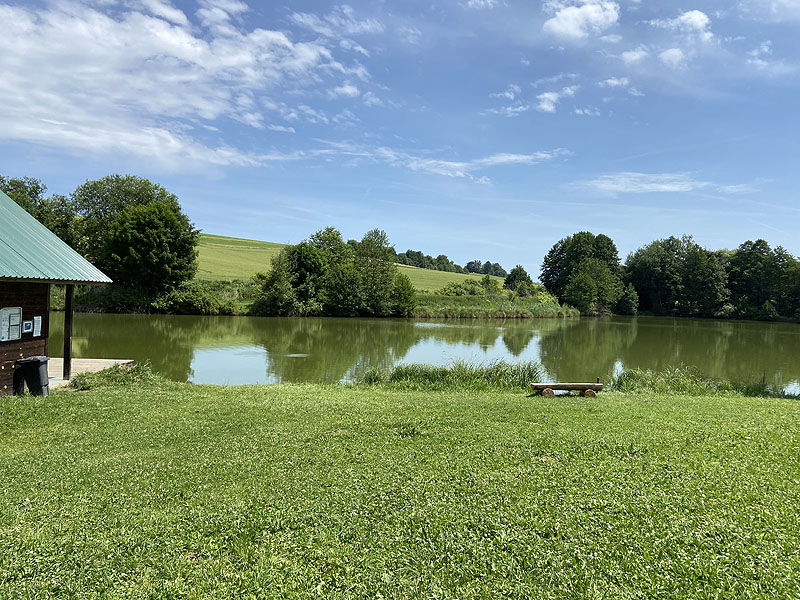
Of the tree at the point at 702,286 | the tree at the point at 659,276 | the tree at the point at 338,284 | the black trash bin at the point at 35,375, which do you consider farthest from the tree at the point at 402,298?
the tree at the point at 702,286

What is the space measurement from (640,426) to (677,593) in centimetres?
463

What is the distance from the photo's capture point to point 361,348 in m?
24.2

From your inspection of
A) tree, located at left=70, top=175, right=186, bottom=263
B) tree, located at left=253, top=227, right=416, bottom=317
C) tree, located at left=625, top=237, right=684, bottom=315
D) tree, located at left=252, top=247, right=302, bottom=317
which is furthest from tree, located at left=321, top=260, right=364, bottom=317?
tree, located at left=625, top=237, right=684, bottom=315

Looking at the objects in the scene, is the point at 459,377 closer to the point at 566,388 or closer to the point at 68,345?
the point at 566,388

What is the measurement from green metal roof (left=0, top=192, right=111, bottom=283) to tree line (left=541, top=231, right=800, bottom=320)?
5800 cm

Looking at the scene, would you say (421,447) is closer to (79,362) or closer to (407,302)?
(79,362)

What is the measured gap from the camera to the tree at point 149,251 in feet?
135

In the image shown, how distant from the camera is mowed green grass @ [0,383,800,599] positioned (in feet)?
13.1

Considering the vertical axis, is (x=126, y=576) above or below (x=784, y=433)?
below

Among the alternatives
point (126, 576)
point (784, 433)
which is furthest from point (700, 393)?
point (126, 576)

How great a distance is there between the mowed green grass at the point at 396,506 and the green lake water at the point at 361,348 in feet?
27.3

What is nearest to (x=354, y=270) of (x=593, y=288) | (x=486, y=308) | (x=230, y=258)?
(x=486, y=308)

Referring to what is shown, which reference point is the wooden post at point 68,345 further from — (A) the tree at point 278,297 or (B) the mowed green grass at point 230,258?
(B) the mowed green grass at point 230,258

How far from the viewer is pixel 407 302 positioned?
1852 inches
